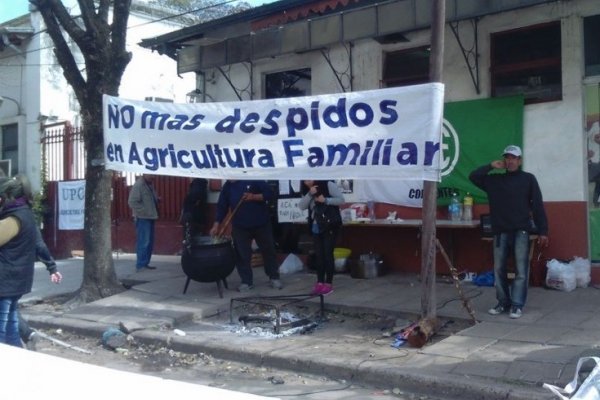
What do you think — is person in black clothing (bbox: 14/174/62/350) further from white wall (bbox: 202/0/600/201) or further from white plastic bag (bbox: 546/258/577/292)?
white wall (bbox: 202/0/600/201)

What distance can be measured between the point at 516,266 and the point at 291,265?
449cm

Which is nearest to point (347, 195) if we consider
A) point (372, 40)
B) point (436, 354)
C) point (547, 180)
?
point (372, 40)

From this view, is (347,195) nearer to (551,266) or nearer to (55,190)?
(551,266)

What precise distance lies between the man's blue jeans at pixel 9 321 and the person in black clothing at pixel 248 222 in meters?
3.77

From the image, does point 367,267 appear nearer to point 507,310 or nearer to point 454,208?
point 454,208

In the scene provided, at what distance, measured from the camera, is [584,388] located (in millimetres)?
4898

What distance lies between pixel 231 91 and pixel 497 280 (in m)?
6.88

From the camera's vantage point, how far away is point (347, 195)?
451 inches

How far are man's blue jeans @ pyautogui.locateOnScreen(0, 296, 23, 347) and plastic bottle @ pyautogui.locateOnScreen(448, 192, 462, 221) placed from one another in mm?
6093

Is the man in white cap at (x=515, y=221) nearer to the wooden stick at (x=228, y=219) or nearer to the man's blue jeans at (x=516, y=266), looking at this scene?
the man's blue jeans at (x=516, y=266)

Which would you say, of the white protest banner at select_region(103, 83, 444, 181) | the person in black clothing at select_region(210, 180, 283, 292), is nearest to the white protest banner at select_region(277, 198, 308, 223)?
the person in black clothing at select_region(210, 180, 283, 292)

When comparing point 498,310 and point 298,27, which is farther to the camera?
point 298,27

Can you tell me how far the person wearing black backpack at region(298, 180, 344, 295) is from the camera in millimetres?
9180

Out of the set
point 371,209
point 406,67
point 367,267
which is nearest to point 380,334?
point 367,267
